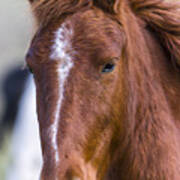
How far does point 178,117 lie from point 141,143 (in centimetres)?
29

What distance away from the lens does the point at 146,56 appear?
251 centimetres

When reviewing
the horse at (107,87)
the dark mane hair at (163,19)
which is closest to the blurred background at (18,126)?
the dark mane hair at (163,19)

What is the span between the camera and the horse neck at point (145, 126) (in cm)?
245

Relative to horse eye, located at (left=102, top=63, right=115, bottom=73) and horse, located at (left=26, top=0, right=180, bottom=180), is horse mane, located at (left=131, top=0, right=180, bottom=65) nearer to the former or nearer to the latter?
horse, located at (left=26, top=0, right=180, bottom=180)

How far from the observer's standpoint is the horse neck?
8.04 feet

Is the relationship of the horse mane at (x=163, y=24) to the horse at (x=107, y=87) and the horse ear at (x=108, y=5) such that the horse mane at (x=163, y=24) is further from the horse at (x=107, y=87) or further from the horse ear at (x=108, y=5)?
the horse ear at (x=108, y=5)

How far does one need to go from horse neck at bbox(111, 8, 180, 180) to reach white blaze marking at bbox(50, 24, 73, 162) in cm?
38

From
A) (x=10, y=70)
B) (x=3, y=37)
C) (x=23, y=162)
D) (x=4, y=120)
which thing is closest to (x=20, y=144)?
(x=23, y=162)

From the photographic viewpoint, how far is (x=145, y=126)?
2494 millimetres

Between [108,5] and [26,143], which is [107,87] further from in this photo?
[26,143]

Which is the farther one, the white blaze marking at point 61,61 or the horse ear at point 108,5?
the horse ear at point 108,5

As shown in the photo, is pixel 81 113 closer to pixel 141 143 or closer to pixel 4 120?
pixel 141 143

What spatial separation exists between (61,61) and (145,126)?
2.13 ft

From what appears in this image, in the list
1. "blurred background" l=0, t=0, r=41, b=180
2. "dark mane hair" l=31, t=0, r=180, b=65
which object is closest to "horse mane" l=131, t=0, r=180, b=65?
"dark mane hair" l=31, t=0, r=180, b=65
